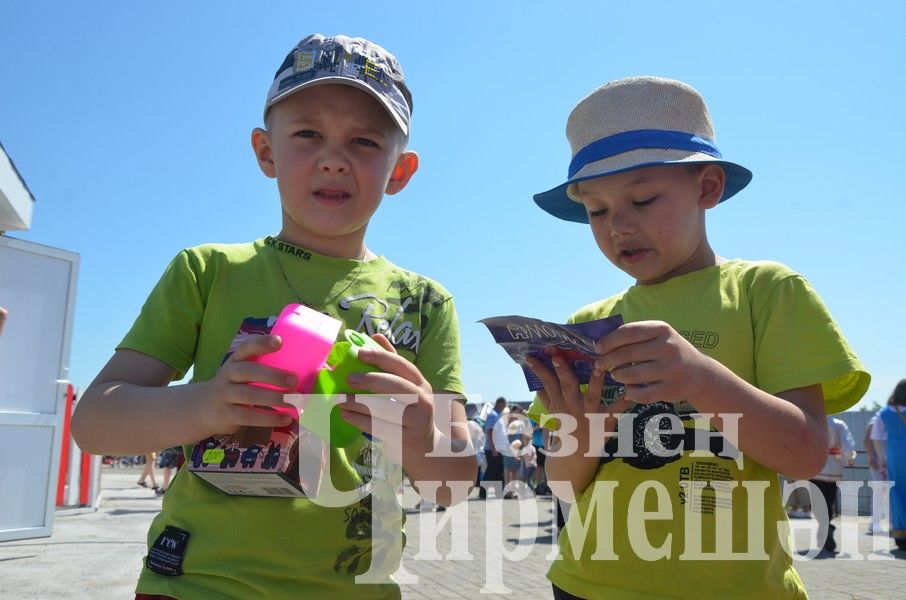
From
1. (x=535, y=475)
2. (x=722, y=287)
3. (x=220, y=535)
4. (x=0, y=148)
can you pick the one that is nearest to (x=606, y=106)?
(x=722, y=287)

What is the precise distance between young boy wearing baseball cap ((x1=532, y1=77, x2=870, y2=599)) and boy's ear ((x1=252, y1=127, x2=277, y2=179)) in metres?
0.84

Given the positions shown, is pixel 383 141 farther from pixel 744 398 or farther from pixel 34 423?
pixel 34 423

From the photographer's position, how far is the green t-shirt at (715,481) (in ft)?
5.94

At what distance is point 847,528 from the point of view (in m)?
12.1

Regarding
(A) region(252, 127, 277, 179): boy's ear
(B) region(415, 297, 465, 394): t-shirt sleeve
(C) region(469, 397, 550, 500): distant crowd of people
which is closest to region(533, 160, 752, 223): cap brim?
(B) region(415, 297, 465, 394): t-shirt sleeve

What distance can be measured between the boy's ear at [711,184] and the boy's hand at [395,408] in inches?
44.3

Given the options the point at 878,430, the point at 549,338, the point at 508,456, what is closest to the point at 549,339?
the point at 549,338

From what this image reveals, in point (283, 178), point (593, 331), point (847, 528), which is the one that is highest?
point (283, 178)

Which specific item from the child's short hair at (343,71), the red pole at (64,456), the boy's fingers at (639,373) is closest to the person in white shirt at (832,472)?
the boy's fingers at (639,373)

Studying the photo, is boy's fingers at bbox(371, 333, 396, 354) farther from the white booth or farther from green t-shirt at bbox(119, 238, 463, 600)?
the white booth

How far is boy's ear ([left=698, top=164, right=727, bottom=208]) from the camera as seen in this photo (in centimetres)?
213

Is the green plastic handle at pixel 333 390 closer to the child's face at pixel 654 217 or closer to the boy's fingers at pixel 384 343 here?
the boy's fingers at pixel 384 343

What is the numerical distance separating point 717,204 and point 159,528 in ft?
5.58

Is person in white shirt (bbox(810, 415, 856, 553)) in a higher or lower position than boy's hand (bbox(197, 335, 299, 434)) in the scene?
lower
